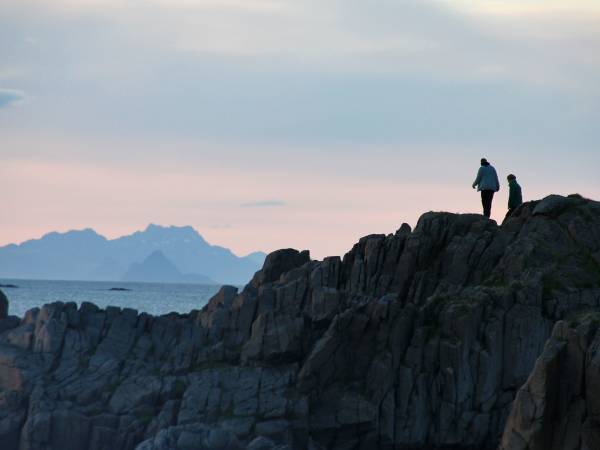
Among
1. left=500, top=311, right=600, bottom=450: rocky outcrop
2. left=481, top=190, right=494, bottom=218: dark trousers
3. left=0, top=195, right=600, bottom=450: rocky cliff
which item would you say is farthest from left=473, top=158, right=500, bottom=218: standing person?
left=500, top=311, right=600, bottom=450: rocky outcrop

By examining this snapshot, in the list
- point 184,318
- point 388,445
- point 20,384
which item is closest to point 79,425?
point 20,384

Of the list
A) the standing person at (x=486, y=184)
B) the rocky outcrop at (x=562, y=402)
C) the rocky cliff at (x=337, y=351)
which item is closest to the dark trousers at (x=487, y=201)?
the standing person at (x=486, y=184)

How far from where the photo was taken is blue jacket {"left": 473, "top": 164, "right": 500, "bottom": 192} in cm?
7719

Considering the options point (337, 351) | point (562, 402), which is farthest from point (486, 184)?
point (562, 402)

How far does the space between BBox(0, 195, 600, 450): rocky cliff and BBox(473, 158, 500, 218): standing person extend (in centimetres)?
335

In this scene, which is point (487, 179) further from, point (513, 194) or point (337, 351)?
point (337, 351)

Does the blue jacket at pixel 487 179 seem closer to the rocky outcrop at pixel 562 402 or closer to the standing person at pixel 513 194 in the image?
the standing person at pixel 513 194

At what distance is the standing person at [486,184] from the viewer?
77250mm

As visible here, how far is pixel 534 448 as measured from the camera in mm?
43781

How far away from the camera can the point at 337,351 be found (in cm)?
6706

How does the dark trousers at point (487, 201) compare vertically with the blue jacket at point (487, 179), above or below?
below

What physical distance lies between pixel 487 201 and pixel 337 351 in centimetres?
1629

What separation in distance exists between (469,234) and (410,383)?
10829 millimetres

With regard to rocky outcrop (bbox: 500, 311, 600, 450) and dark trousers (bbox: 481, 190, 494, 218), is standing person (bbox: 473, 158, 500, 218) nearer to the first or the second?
dark trousers (bbox: 481, 190, 494, 218)
